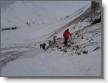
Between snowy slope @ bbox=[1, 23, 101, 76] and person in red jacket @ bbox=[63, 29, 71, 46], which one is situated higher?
person in red jacket @ bbox=[63, 29, 71, 46]

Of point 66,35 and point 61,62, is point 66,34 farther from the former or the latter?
point 61,62

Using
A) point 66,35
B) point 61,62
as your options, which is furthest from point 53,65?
point 66,35

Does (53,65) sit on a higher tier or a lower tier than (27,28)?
lower

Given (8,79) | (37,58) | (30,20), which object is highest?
(30,20)

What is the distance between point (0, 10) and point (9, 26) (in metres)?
0.10

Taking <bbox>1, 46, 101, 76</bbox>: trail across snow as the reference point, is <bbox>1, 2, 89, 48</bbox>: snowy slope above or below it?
above

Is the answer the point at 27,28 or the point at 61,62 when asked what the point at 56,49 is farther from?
the point at 27,28

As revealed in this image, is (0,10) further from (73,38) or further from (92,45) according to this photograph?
(92,45)

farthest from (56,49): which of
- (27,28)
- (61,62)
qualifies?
(27,28)

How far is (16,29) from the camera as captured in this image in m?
1.22

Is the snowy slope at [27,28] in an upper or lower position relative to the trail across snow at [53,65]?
upper

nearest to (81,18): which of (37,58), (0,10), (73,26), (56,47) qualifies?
(73,26)

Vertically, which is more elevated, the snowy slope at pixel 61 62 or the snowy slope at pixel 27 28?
the snowy slope at pixel 27 28

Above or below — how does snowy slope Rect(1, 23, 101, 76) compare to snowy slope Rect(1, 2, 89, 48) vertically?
below
